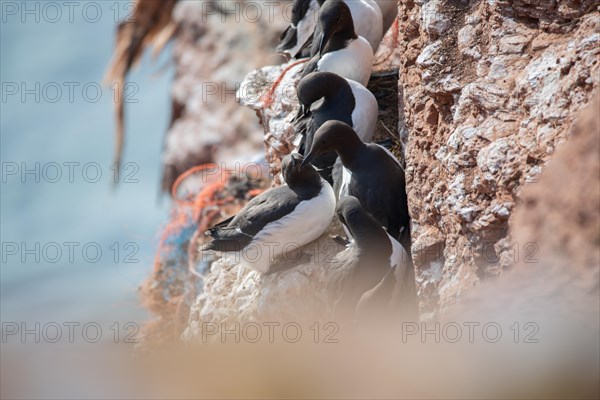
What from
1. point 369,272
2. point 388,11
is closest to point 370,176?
point 369,272

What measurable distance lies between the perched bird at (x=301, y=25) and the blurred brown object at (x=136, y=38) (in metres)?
7.32

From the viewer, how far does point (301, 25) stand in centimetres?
736

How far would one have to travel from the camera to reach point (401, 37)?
531 centimetres

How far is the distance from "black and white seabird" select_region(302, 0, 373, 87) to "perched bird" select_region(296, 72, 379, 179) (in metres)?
0.33

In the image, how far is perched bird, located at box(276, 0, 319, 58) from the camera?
731 centimetres

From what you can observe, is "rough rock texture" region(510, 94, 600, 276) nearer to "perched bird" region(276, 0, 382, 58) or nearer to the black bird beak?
the black bird beak

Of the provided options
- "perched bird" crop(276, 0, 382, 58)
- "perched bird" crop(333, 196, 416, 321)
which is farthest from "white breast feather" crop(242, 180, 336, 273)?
"perched bird" crop(276, 0, 382, 58)

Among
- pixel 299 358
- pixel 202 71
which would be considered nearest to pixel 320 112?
pixel 299 358

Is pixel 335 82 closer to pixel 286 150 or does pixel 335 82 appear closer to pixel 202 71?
pixel 286 150

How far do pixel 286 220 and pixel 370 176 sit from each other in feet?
1.90

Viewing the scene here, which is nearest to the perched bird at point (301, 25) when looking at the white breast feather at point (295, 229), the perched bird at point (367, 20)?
the perched bird at point (367, 20)

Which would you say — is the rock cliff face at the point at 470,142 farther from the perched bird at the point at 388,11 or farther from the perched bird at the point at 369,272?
the perched bird at the point at 388,11

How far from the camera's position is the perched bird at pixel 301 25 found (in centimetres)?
731

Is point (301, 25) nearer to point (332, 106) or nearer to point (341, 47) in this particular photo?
point (341, 47)
